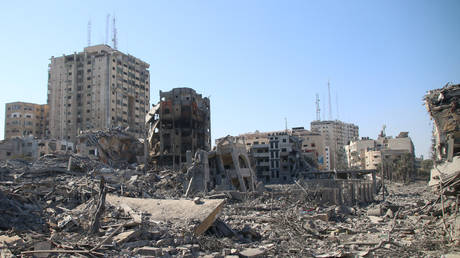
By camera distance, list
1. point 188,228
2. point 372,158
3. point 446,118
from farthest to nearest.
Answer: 1. point 372,158
2. point 446,118
3. point 188,228

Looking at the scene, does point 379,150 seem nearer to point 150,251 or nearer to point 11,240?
point 150,251

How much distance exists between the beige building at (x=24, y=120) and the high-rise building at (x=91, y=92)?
148 inches

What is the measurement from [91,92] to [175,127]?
31.8m

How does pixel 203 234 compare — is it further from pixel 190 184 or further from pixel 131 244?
pixel 190 184

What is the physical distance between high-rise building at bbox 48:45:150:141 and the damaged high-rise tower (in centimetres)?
2219

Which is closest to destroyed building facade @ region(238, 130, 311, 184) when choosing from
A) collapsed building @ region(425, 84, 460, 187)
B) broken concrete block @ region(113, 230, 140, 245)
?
collapsed building @ region(425, 84, 460, 187)

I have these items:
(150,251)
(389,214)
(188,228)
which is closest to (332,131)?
(389,214)

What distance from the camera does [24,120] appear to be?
266 feet

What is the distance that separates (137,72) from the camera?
91062 mm

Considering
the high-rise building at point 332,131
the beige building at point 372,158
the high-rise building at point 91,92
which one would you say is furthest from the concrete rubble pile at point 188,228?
the high-rise building at point 332,131

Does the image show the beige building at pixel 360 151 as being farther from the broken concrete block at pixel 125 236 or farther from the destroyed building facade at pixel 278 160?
the broken concrete block at pixel 125 236

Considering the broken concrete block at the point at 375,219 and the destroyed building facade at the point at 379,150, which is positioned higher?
the destroyed building facade at the point at 379,150

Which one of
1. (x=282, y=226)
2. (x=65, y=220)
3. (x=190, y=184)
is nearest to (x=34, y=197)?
(x=65, y=220)

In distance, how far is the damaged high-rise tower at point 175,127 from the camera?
59.3 meters
